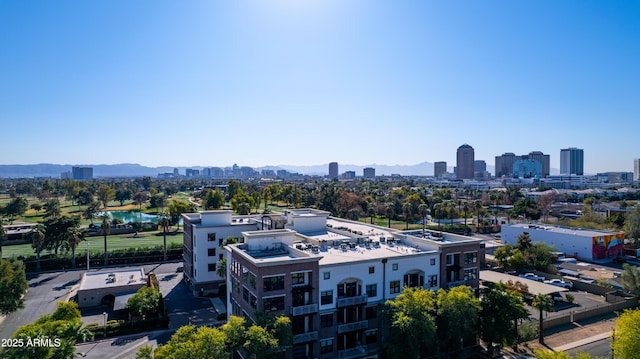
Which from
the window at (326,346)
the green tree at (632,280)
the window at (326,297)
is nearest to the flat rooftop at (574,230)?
the green tree at (632,280)

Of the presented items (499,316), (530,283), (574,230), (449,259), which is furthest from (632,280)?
(574,230)

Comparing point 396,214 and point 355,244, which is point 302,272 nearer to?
point 355,244

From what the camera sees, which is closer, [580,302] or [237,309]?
[237,309]

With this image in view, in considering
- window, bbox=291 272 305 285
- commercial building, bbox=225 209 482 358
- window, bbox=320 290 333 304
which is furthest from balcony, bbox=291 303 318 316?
window, bbox=291 272 305 285

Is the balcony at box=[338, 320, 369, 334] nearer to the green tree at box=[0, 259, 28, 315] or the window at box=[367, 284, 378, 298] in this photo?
the window at box=[367, 284, 378, 298]

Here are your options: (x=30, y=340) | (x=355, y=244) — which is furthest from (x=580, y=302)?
(x=30, y=340)

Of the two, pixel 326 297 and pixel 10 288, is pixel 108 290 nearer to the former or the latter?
pixel 10 288
